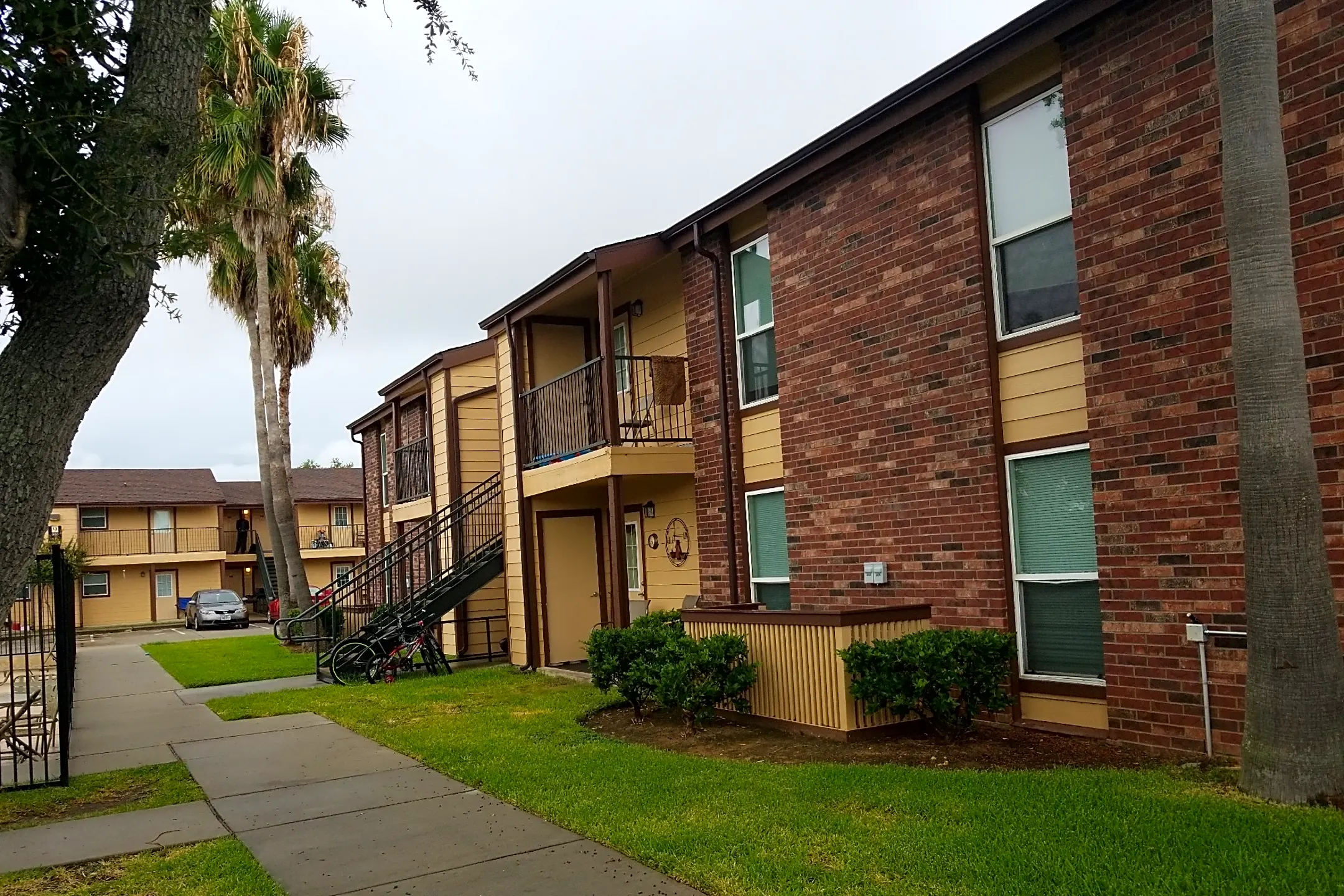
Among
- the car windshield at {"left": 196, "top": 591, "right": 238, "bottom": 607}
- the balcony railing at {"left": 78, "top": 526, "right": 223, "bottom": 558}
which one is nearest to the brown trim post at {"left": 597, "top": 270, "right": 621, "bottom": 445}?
the car windshield at {"left": 196, "top": 591, "right": 238, "bottom": 607}

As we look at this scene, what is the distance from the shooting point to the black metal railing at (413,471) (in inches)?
827

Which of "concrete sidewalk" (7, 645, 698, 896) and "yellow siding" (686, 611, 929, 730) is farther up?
"yellow siding" (686, 611, 929, 730)

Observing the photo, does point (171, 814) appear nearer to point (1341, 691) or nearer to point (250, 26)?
point (1341, 691)

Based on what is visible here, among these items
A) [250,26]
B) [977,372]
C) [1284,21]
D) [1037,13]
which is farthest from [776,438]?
[250,26]

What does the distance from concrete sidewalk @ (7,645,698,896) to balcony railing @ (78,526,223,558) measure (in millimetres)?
35783

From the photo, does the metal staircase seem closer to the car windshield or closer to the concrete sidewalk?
the concrete sidewalk

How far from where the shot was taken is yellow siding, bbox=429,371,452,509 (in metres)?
19.4

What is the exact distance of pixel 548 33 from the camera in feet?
23.6

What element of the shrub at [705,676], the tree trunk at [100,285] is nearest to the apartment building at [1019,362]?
the shrub at [705,676]

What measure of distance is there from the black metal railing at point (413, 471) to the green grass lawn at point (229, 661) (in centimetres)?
380

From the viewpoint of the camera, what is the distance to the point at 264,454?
25094 millimetres

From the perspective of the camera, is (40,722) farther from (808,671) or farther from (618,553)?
(808,671)

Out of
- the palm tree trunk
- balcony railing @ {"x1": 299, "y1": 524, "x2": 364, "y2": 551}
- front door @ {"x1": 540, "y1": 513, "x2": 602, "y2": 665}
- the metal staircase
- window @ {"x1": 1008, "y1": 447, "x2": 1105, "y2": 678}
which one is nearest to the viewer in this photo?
window @ {"x1": 1008, "y1": 447, "x2": 1105, "y2": 678}

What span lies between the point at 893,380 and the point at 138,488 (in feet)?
146
